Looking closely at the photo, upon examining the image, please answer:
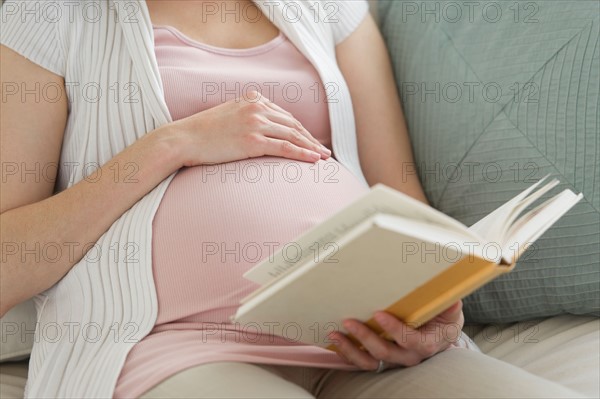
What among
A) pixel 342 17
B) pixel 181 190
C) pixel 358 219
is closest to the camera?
pixel 358 219

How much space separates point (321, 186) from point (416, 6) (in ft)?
1.54

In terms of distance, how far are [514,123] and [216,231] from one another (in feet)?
1.73

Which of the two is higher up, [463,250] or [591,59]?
[591,59]

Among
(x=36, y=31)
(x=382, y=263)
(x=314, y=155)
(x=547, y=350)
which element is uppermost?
(x=36, y=31)

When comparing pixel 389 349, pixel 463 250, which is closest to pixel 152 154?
pixel 389 349

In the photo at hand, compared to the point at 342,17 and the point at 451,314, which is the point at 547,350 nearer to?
the point at 451,314

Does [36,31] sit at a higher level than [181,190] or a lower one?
higher

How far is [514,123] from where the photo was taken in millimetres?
1271

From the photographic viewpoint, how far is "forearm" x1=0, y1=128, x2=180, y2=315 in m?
1.08

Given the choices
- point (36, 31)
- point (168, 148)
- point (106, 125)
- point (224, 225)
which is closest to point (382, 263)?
point (224, 225)

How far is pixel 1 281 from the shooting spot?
1.08 m

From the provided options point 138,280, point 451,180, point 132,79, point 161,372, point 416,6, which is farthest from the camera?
point 416,6

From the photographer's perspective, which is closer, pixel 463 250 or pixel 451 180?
pixel 463 250

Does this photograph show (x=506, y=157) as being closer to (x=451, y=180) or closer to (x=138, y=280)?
(x=451, y=180)
